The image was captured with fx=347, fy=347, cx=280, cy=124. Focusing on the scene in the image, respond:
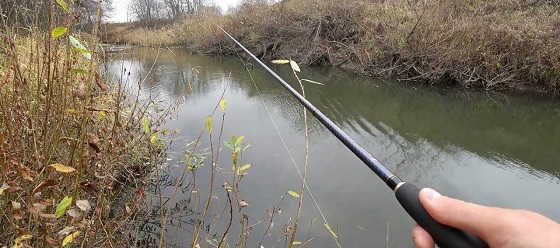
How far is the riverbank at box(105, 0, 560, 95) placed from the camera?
8.34 meters

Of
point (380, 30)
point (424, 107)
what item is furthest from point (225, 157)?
point (380, 30)

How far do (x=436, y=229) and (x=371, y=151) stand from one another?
4.18 meters

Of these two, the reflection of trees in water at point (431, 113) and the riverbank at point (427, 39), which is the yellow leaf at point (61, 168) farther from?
the riverbank at point (427, 39)

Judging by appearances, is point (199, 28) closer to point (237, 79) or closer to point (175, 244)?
point (237, 79)

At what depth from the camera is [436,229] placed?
0.66m

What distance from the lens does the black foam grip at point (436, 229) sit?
2.05 feet

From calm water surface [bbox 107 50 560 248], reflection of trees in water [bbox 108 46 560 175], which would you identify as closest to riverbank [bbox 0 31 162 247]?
calm water surface [bbox 107 50 560 248]

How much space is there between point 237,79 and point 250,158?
6584 mm

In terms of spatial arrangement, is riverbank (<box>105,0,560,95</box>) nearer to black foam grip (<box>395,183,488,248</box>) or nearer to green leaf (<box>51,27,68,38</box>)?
green leaf (<box>51,27,68,38</box>)

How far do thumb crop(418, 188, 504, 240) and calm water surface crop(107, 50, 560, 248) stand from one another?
214 cm

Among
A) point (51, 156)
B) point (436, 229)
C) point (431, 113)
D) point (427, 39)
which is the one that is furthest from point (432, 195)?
point (427, 39)

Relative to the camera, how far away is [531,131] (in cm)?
601

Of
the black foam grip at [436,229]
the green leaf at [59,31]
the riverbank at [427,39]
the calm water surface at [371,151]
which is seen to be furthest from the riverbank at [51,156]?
the riverbank at [427,39]

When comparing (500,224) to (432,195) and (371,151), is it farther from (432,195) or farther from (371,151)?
(371,151)
